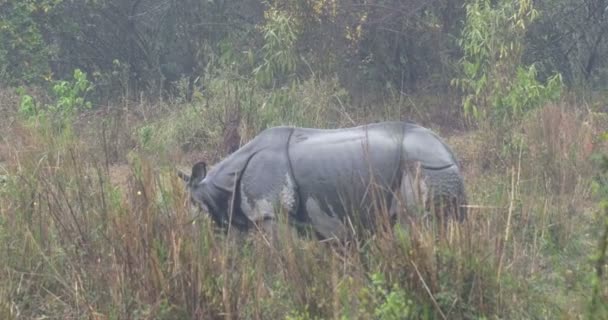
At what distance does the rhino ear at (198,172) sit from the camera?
6.35 m

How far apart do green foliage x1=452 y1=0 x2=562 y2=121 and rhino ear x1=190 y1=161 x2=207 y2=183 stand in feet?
13.4

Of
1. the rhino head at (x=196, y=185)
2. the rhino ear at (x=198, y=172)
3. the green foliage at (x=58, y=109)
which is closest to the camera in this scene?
the rhino head at (x=196, y=185)

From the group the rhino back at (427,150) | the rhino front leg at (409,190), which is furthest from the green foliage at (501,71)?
the rhino front leg at (409,190)

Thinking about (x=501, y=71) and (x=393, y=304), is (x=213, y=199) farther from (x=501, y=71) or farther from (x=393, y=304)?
(x=501, y=71)

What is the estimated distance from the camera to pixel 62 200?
18.5ft

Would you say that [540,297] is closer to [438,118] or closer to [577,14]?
[438,118]

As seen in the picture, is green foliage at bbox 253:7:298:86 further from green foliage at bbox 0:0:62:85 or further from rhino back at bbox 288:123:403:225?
rhino back at bbox 288:123:403:225

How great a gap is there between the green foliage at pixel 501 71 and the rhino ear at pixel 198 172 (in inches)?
160

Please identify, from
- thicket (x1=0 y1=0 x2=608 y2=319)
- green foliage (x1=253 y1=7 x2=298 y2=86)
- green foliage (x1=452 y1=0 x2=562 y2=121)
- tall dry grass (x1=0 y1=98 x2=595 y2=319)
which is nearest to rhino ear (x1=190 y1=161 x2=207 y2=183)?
thicket (x1=0 y1=0 x2=608 y2=319)

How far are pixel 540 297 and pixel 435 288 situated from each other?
2.00 ft

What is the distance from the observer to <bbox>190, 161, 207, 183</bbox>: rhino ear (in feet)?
20.8

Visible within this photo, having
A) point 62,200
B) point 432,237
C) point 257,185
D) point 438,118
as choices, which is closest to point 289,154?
point 257,185

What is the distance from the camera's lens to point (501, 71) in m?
10.1

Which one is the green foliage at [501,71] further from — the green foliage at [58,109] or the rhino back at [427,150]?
the green foliage at [58,109]
